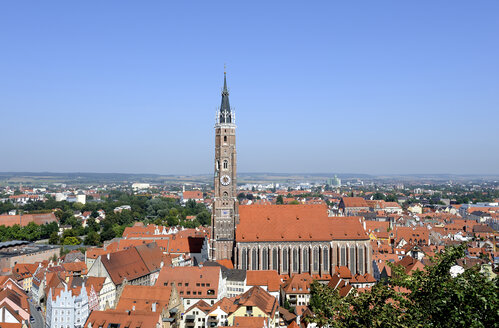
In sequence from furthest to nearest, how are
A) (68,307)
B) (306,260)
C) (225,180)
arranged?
(225,180), (306,260), (68,307)

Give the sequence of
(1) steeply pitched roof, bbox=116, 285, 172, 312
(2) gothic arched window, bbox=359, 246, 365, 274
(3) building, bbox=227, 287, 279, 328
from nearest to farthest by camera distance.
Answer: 1. (3) building, bbox=227, 287, 279, 328
2. (1) steeply pitched roof, bbox=116, 285, 172, 312
3. (2) gothic arched window, bbox=359, 246, 365, 274

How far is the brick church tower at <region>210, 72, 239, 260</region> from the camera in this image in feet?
269

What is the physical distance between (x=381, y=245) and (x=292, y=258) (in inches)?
1291

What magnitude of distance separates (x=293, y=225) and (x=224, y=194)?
12.3m

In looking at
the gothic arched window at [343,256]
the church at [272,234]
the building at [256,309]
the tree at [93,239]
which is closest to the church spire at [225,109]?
the church at [272,234]

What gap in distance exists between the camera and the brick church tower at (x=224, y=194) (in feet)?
269

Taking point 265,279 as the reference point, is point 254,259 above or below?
above

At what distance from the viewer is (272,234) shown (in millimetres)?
81562

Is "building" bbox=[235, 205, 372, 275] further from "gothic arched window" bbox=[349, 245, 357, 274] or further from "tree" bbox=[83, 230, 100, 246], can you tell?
"tree" bbox=[83, 230, 100, 246]

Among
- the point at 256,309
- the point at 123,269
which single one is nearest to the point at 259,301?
the point at 256,309

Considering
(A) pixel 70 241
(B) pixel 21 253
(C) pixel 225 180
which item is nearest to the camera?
(C) pixel 225 180

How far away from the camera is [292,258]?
8156 centimetres

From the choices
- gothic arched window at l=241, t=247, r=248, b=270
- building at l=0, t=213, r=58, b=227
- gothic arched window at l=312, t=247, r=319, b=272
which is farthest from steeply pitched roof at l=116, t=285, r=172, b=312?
building at l=0, t=213, r=58, b=227

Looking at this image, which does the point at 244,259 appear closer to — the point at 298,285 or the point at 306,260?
the point at 306,260
